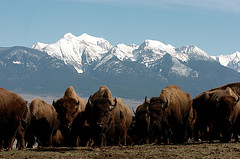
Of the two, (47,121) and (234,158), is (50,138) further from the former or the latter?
(234,158)

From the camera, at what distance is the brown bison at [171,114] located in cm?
2480

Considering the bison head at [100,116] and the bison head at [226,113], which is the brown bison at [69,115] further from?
the bison head at [226,113]

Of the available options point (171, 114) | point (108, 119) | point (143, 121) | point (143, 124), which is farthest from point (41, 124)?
point (143, 124)

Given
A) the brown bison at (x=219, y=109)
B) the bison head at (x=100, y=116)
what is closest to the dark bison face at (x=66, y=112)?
the bison head at (x=100, y=116)

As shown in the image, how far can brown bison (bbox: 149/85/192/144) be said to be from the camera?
24.8 meters

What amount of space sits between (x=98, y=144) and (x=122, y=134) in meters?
7.12

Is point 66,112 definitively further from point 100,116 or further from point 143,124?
point 143,124

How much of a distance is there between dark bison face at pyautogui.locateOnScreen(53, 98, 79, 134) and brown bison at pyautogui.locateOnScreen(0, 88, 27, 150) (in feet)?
13.2

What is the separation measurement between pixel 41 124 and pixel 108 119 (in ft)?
20.3

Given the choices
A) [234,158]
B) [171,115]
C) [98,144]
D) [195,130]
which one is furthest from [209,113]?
[234,158]

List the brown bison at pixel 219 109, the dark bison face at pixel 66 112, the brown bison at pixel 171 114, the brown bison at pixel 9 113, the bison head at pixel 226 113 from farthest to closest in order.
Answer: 1. the brown bison at pixel 171 114
2. the brown bison at pixel 219 109
3. the bison head at pixel 226 113
4. the dark bison face at pixel 66 112
5. the brown bison at pixel 9 113

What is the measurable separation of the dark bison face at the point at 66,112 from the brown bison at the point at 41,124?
2.36 m

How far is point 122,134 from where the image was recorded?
30.3 metres

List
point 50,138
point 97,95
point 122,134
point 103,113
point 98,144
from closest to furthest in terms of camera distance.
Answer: point 103,113
point 98,144
point 97,95
point 50,138
point 122,134
